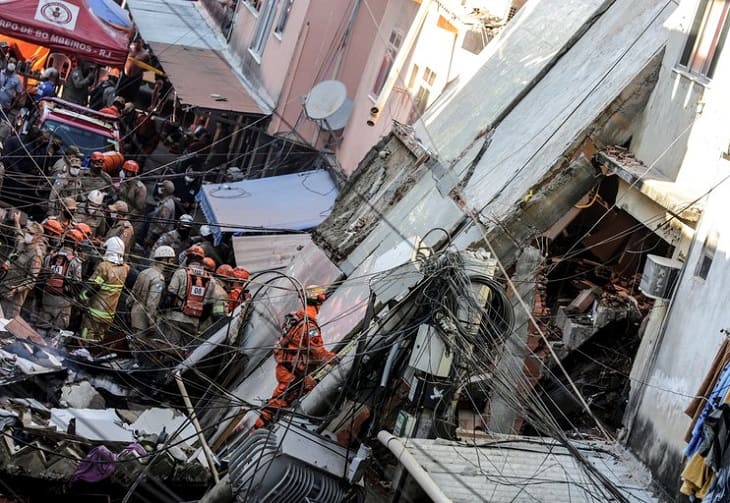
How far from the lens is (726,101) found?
11.9 metres

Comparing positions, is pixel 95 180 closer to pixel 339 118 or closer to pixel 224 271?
pixel 224 271

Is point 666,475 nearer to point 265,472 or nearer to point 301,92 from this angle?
point 265,472

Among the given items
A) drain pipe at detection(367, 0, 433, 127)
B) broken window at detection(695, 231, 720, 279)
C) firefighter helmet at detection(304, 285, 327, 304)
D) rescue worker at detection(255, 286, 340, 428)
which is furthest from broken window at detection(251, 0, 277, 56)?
broken window at detection(695, 231, 720, 279)

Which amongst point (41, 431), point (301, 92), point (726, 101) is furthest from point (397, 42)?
point (41, 431)

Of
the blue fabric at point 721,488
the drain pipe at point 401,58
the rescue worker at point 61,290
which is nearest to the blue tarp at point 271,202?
the drain pipe at point 401,58

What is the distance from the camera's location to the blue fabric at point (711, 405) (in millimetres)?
9594

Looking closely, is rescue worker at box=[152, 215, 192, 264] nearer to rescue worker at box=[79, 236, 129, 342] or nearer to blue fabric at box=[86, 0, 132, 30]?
rescue worker at box=[79, 236, 129, 342]

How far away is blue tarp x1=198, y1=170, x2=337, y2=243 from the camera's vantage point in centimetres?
2033

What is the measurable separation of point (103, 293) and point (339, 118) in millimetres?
7993

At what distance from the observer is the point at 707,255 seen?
37.2ft

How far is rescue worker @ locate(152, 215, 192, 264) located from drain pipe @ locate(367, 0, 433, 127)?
3.65 meters

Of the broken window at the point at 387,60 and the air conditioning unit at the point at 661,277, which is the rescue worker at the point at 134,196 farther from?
the air conditioning unit at the point at 661,277

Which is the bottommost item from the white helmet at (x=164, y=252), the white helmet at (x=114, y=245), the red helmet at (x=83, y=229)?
the red helmet at (x=83, y=229)

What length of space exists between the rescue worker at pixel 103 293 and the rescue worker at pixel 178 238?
0.91m
